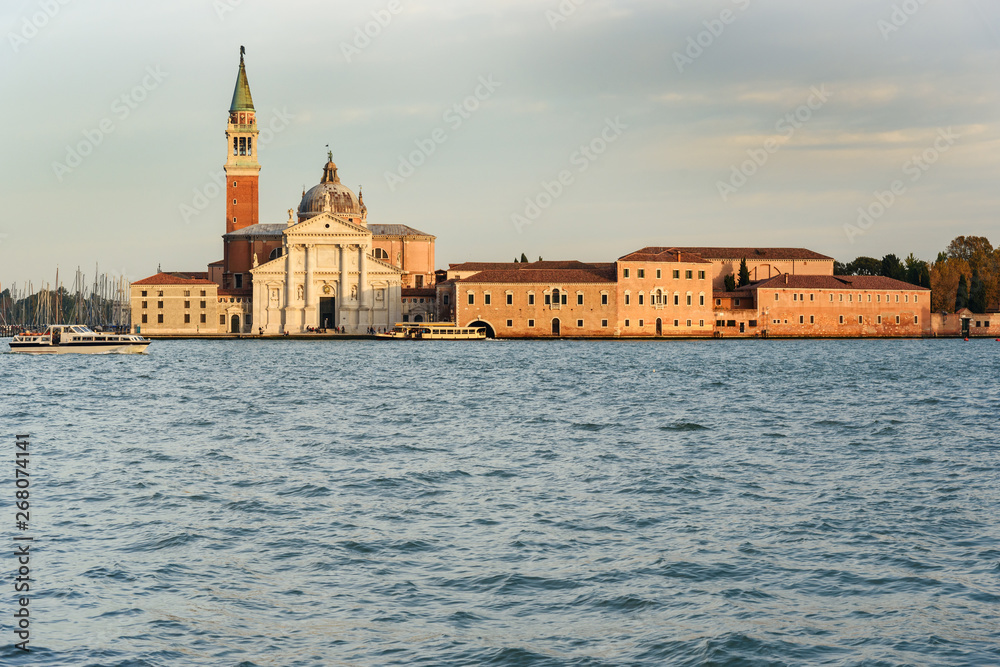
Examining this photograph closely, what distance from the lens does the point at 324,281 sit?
65.7 metres

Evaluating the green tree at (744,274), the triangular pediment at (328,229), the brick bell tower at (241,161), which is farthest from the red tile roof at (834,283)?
the brick bell tower at (241,161)

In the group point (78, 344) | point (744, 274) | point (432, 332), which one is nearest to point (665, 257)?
point (744, 274)

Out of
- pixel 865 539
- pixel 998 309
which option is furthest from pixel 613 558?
pixel 998 309

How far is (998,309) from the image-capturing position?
237 ft

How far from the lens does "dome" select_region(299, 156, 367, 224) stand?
69.2m

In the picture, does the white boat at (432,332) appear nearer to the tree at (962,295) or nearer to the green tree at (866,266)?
the tree at (962,295)

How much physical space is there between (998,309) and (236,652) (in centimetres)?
7489

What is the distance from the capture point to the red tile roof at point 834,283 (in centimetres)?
6762

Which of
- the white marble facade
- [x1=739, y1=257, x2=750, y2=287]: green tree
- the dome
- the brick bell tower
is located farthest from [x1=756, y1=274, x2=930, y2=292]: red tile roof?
the brick bell tower

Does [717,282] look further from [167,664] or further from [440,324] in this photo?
[167,664]

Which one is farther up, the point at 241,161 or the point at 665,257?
the point at 241,161

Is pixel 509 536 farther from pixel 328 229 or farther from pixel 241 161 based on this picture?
pixel 241 161

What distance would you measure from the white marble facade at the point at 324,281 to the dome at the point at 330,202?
10.8 ft

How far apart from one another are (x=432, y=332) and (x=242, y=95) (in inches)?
924
